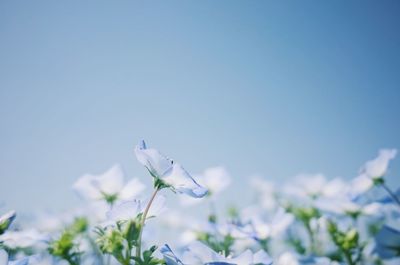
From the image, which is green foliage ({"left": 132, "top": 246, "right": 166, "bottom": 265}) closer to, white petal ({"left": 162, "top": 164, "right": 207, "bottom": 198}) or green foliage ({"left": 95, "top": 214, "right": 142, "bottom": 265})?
green foliage ({"left": 95, "top": 214, "right": 142, "bottom": 265})

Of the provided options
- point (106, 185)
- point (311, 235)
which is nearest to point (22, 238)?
point (106, 185)

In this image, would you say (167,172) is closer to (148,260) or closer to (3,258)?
(148,260)

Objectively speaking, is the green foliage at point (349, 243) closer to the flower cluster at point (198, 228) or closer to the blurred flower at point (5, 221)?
the flower cluster at point (198, 228)

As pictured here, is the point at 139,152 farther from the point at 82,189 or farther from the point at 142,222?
the point at 82,189

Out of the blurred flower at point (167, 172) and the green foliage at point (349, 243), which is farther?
the green foliage at point (349, 243)

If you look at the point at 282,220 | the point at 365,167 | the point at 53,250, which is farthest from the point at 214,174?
the point at 53,250

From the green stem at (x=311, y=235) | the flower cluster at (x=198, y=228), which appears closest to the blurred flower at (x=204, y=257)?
the flower cluster at (x=198, y=228)

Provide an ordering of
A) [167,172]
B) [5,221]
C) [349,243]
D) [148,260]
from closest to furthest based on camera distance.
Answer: [148,260] < [167,172] < [5,221] < [349,243]
